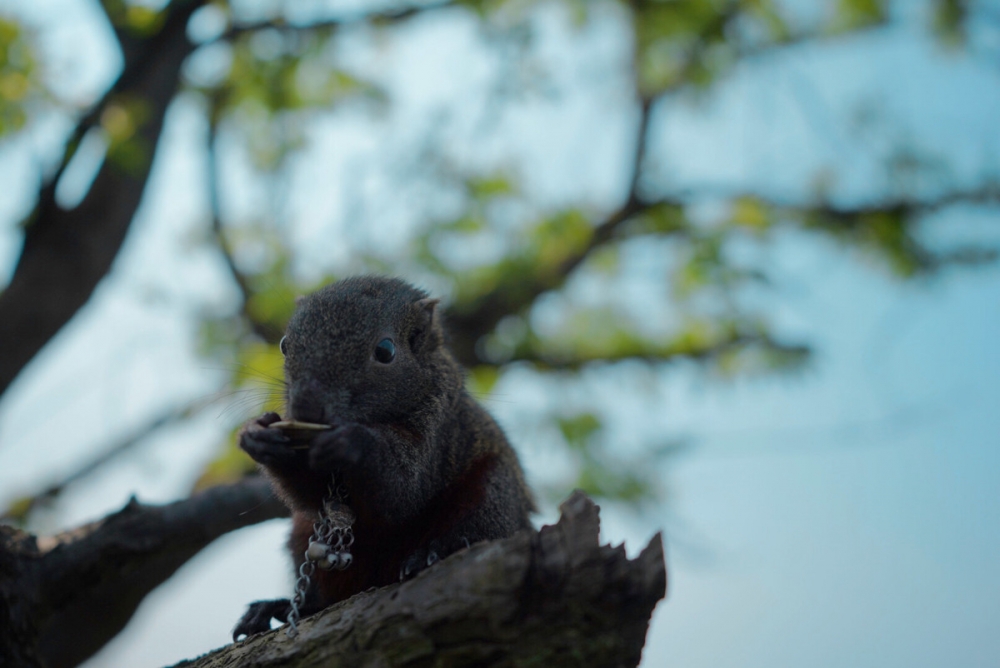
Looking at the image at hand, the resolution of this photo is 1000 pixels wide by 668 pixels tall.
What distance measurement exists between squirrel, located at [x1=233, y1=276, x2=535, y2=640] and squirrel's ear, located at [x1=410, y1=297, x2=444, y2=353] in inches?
0.4

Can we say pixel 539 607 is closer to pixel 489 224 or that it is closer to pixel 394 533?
pixel 394 533

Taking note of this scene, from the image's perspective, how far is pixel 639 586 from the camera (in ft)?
8.69

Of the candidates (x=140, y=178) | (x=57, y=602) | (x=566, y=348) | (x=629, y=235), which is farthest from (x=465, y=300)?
(x=57, y=602)

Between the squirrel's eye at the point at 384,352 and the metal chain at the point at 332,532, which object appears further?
the squirrel's eye at the point at 384,352

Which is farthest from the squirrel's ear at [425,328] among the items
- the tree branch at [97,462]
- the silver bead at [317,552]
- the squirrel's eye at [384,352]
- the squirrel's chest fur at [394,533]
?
the tree branch at [97,462]

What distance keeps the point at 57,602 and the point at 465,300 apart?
27.0 feet

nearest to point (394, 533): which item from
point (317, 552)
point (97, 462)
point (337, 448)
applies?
point (317, 552)

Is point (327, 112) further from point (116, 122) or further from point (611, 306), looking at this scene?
point (611, 306)

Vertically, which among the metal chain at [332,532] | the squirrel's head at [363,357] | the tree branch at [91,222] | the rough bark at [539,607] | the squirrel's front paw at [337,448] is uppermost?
the tree branch at [91,222]

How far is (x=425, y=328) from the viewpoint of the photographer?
14.3 feet

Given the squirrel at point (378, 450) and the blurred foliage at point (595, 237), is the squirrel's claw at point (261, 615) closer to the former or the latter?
the squirrel at point (378, 450)

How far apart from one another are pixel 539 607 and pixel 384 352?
1682 mm

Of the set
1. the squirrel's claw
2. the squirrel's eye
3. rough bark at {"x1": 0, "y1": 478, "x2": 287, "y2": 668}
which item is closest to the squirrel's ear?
the squirrel's eye

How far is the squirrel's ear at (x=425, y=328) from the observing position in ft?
14.0
